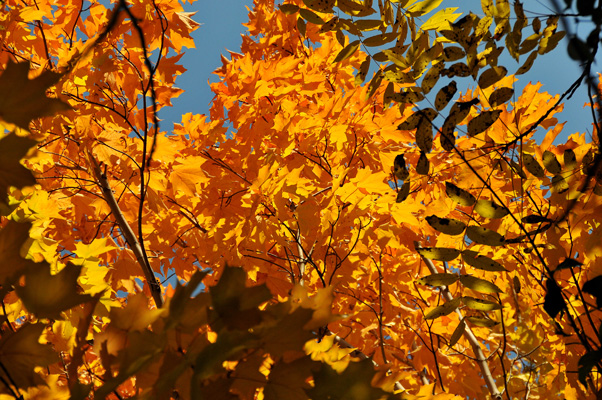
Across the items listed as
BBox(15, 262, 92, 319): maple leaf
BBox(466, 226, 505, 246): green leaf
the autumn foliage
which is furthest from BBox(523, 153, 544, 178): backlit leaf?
BBox(15, 262, 92, 319): maple leaf

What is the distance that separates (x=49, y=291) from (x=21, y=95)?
0.75 feet

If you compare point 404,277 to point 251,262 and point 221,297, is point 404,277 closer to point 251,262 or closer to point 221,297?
point 251,262

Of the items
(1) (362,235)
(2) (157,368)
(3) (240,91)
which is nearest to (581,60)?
(2) (157,368)

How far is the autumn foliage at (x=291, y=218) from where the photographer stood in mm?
563

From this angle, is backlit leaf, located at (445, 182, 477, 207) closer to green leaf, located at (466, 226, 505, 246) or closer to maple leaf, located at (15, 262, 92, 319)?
green leaf, located at (466, 226, 505, 246)

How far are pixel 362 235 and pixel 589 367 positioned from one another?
4.77 feet

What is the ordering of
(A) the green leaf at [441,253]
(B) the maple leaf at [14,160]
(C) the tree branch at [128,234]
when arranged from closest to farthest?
1. (B) the maple leaf at [14,160]
2. (A) the green leaf at [441,253]
3. (C) the tree branch at [128,234]

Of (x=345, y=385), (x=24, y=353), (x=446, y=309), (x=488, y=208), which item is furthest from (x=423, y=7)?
(x=24, y=353)

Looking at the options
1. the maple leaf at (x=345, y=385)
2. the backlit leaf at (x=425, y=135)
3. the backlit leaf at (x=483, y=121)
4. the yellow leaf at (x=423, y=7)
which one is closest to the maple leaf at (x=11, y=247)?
the maple leaf at (x=345, y=385)

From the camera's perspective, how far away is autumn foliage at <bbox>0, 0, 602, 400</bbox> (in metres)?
0.56

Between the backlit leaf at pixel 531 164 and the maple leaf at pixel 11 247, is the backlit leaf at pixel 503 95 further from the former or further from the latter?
the maple leaf at pixel 11 247

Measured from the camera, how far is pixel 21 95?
526 mm

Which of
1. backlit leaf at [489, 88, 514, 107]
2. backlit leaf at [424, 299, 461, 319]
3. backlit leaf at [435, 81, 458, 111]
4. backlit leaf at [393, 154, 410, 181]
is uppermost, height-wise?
backlit leaf at [435, 81, 458, 111]

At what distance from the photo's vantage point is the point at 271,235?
2.08 metres
